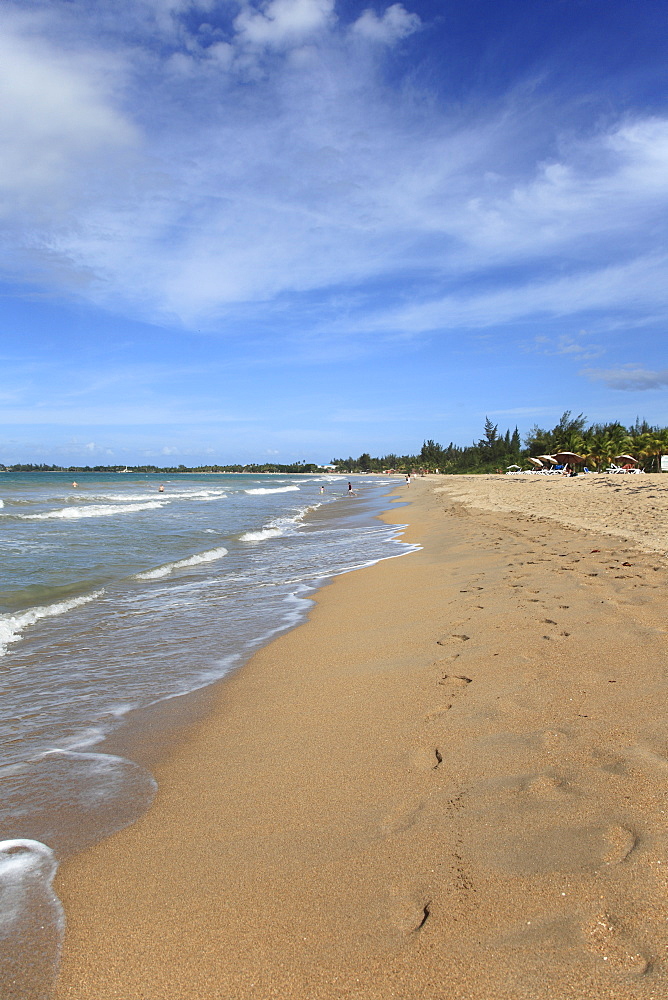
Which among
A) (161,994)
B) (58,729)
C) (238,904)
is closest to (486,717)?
(238,904)

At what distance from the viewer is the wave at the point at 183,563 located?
1111 cm

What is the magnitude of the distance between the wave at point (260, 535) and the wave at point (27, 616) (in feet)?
25.9

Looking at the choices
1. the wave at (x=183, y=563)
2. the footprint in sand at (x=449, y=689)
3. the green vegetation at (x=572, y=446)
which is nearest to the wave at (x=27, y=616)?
the wave at (x=183, y=563)

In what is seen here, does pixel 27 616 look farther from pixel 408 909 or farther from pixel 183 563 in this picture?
pixel 408 909

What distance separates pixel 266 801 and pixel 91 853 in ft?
2.97

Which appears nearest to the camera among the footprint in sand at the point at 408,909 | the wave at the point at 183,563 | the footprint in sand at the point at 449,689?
the footprint in sand at the point at 408,909

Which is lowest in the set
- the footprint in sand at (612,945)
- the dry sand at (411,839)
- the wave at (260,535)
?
the wave at (260,535)

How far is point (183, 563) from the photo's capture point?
1246 cm

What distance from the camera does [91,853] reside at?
9.07 ft

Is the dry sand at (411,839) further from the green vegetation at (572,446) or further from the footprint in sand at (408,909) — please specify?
the green vegetation at (572,446)

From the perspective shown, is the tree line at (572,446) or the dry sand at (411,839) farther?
the tree line at (572,446)

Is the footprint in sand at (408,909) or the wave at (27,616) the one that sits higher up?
the footprint in sand at (408,909)

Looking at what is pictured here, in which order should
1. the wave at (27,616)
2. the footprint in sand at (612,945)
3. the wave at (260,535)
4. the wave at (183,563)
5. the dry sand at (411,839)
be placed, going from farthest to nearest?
the wave at (260,535), the wave at (183,563), the wave at (27,616), the dry sand at (411,839), the footprint in sand at (612,945)

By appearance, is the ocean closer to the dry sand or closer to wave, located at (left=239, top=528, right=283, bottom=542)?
wave, located at (left=239, top=528, right=283, bottom=542)
